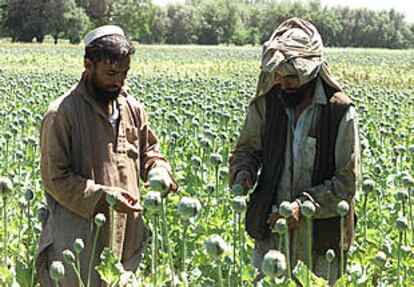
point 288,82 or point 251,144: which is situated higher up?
point 288,82

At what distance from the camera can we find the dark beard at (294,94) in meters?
3.73

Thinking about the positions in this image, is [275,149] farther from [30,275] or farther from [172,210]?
[172,210]

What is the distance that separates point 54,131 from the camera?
367cm

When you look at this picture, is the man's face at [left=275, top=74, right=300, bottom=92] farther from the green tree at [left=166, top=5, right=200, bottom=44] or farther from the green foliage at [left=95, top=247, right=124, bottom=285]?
the green tree at [left=166, top=5, right=200, bottom=44]

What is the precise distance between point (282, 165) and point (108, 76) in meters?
0.91

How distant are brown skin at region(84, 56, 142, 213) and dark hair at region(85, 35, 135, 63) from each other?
0.02m

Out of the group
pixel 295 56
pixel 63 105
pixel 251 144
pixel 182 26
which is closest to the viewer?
pixel 295 56

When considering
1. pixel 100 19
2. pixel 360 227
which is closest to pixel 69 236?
pixel 360 227

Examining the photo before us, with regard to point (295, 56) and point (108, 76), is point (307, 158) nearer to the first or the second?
point (295, 56)

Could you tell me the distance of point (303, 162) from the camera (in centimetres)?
381

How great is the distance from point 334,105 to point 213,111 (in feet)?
18.8

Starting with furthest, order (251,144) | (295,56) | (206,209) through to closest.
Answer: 1. (206,209)
2. (251,144)
3. (295,56)

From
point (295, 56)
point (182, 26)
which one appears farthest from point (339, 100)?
point (182, 26)

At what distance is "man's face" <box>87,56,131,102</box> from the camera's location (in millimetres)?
3637
